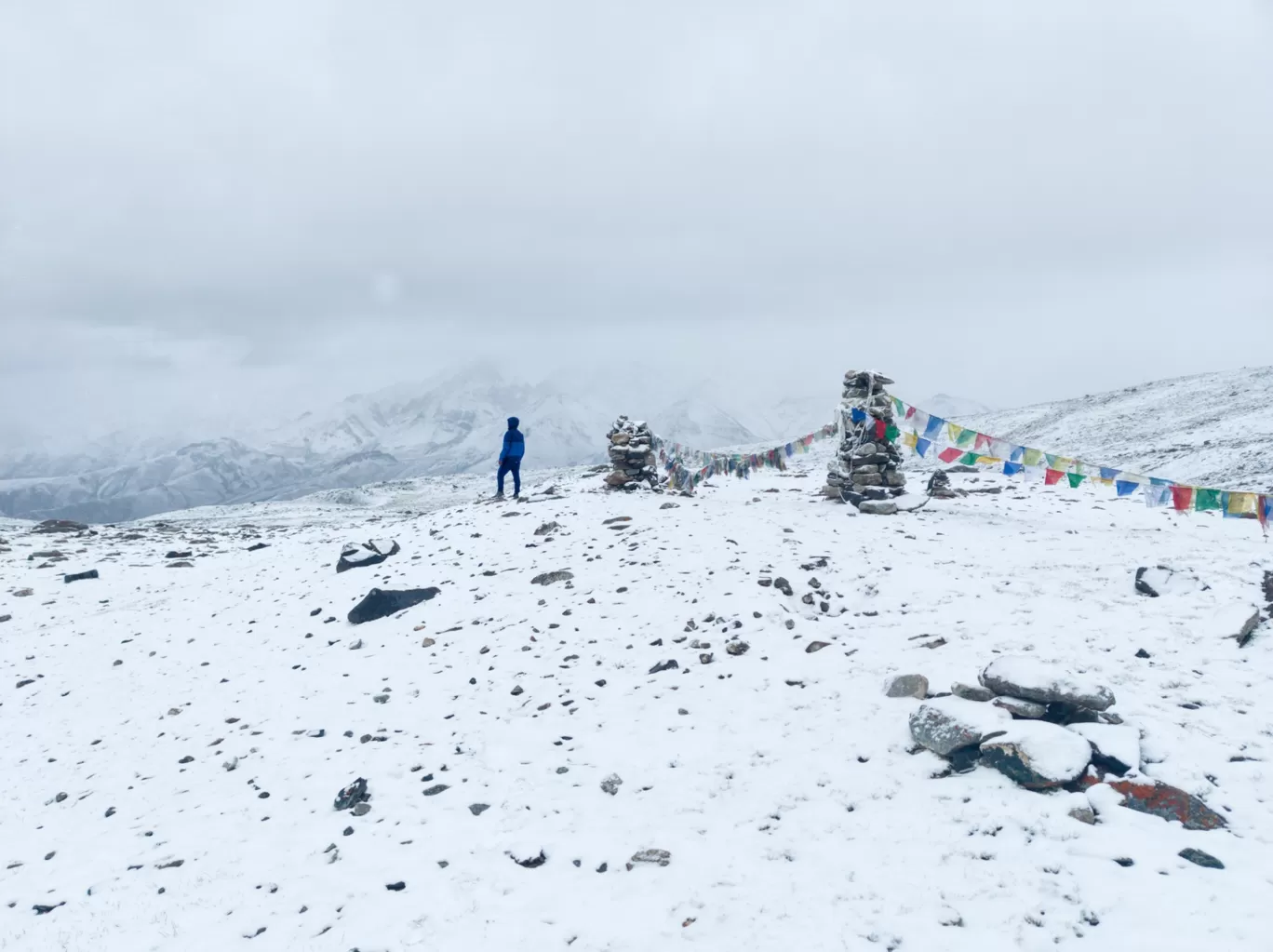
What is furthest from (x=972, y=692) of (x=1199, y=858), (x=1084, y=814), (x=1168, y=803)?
(x=1199, y=858)

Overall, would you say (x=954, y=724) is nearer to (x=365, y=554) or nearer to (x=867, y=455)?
(x=867, y=455)

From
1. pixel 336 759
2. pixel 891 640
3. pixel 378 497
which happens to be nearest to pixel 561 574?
pixel 336 759

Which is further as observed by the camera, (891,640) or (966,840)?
(891,640)

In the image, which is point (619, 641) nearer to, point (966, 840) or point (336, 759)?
point (336, 759)

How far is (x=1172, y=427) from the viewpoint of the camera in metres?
28.2

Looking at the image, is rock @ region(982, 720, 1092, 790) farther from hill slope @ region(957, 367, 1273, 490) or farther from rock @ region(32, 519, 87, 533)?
rock @ region(32, 519, 87, 533)

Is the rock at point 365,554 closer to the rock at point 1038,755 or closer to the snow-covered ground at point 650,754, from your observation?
the snow-covered ground at point 650,754

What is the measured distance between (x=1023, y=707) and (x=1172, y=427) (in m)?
28.3

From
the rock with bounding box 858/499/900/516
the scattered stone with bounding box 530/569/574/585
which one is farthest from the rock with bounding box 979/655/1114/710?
the rock with bounding box 858/499/900/516

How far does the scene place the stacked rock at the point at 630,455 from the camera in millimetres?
23094

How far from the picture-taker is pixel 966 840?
5996 mm

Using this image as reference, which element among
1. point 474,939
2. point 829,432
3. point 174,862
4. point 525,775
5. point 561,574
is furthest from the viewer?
point 829,432

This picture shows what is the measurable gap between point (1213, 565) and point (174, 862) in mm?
16270

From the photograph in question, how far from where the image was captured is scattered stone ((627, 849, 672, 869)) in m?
6.50
